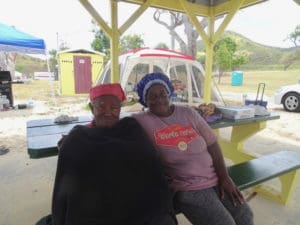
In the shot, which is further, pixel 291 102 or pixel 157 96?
pixel 291 102

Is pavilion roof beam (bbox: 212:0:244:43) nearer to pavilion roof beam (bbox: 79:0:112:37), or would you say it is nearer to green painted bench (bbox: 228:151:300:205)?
pavilion roof beam (bbox: 79:0:112:37)

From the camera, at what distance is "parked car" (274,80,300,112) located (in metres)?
7.33

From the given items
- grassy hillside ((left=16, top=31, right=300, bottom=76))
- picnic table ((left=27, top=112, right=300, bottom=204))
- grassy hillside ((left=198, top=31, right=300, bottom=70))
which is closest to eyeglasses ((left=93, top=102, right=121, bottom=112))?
picnic table ((left=27, top=112, right=300, bottom=204))

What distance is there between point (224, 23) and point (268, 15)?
63626 mm

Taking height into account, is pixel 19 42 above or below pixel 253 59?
below

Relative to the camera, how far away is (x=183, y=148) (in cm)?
143

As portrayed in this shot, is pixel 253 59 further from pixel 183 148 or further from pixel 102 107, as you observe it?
pixel 102 107

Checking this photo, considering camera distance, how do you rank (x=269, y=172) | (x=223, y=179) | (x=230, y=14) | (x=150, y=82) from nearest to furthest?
(x=223, y=179), (x=150, y=82), (x=269, y=172), (x=230, y=14)

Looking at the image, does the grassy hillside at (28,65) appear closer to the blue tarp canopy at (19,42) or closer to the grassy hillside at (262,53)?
the blue tarp canopy at (19,42)

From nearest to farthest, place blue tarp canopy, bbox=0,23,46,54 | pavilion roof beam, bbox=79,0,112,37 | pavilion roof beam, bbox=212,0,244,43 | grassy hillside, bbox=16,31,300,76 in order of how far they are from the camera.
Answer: pavilion roof beam, bbox=79,0,112,37, pavilion roof beam, bbox=212,0,244,43, blue tarp canopy, bbox=0,23,46,54, grassy hillside, bbox=16,31,300,76

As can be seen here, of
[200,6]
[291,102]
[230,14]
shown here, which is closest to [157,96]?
[230,14]

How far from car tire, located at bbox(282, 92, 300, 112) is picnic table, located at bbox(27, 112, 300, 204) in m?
5.31

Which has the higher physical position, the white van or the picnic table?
the white van

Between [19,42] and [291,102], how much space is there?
7.67 m
